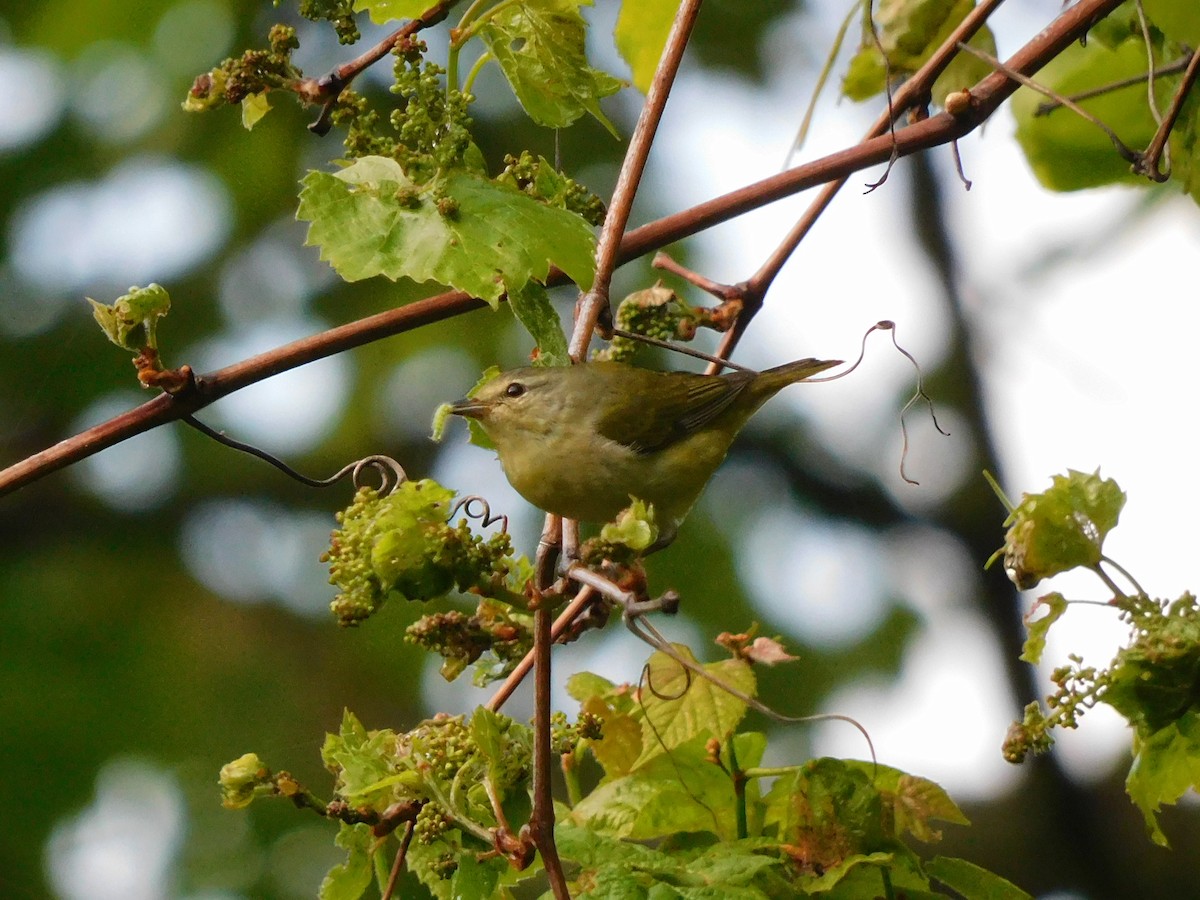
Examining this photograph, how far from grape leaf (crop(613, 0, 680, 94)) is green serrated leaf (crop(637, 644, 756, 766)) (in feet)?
4.49

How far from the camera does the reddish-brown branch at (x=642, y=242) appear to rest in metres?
1.64

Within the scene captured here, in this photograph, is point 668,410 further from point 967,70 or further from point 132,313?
point 132,313

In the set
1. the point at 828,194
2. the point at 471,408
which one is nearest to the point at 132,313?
the point at 471,408

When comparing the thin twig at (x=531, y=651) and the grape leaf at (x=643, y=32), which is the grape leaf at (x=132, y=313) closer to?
the thin twig at (x=531, y=651)

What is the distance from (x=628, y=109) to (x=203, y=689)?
3.36 meters

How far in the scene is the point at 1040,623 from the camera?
169cm

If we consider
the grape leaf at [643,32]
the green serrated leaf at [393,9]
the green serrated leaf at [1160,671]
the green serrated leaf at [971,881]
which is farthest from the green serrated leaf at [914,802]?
the grape leaf at [643,32]

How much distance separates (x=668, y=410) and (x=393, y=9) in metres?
1.51

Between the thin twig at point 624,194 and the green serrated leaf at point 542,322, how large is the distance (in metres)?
0.03

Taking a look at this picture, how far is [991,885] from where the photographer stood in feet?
5.72

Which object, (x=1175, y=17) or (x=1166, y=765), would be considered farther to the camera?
(x=1175, y=17)

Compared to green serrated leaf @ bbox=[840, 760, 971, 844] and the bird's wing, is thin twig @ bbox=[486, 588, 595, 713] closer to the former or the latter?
green serrated leaf @ bbox=[840, 760, 971, 844]

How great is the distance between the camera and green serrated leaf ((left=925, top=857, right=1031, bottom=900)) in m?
1.74

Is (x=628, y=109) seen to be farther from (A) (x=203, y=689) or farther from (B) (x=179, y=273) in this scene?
(A) (x=203, y=689)
